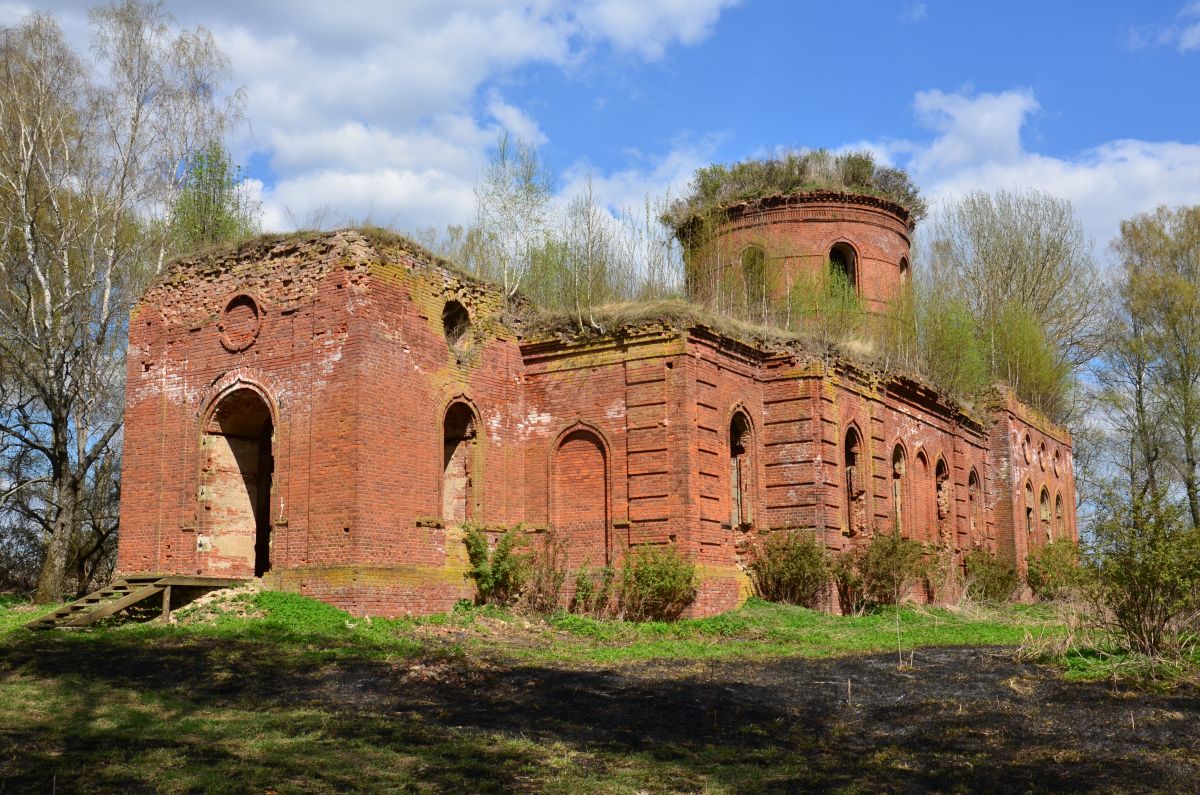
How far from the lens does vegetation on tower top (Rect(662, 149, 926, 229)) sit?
91.7 ft

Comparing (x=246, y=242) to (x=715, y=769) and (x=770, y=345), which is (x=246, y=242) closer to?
(x=770, y=345)

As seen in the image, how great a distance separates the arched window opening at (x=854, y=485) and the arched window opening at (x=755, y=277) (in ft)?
13.6

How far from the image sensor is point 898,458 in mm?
24188

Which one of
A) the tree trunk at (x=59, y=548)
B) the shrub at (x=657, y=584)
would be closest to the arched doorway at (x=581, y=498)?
the shrub at (x=657, y=584)

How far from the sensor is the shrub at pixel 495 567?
1734cm

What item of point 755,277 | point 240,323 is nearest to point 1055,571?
point 755,277

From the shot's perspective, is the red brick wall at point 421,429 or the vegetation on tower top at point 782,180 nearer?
the red brick wall at point 421,429

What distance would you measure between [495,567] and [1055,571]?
939cm

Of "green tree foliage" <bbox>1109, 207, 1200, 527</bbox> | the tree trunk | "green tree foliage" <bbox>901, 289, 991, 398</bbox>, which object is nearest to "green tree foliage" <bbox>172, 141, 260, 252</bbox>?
the tree trunk

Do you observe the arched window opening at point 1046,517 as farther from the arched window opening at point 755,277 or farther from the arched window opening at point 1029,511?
the arched window opening at point 755,277

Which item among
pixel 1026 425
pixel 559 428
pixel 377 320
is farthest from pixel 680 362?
pixel 1026 425

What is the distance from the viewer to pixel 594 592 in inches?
701

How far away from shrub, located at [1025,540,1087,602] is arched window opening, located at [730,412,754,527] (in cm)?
509

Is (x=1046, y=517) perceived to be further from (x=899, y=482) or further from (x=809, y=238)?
(x=809, y=238)
